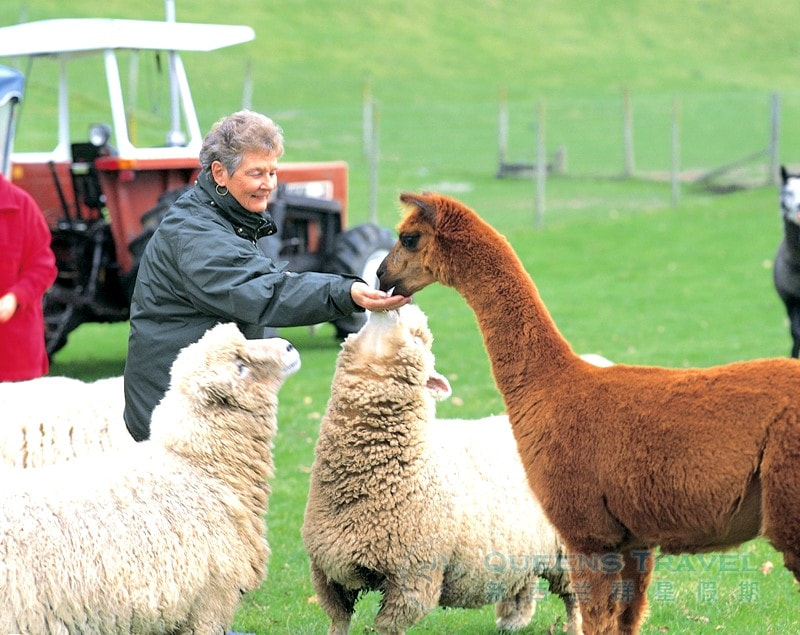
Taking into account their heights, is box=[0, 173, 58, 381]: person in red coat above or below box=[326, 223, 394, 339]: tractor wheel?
above

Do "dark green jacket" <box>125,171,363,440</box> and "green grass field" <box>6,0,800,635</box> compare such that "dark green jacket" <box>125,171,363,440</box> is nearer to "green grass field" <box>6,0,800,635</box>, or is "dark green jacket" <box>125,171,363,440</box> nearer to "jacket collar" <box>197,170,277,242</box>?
"jacket collar" <box>197,170,277,242</box>

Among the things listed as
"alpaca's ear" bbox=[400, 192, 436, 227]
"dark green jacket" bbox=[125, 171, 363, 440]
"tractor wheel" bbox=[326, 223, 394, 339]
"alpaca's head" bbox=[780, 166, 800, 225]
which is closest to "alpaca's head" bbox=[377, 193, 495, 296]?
"alpaca's ear" bbox=[400, 192, 436, 227]

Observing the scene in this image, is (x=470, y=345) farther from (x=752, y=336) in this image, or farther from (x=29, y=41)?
(x=29, y=41)

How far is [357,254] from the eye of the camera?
1190cm

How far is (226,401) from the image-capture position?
3.98 meters

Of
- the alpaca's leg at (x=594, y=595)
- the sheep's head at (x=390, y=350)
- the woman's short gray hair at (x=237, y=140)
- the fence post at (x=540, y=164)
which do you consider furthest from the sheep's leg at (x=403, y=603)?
the fence post at (x=540, y=164)

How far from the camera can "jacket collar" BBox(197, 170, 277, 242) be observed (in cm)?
403

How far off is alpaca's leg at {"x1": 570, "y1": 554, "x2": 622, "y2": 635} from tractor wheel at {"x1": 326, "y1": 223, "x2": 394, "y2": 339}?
7.80 metres

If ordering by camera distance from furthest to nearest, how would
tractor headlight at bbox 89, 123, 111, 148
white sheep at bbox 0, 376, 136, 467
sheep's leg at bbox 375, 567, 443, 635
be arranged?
tractor headlight at bbox 89, 123, 111, 148
white sheep at bbox 0, 376, 136, 467
sheep's leg at bbox 375, 567, 443, 635

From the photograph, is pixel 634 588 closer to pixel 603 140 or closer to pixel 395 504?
pixel 395 504

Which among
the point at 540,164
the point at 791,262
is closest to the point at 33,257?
the point at 791,262

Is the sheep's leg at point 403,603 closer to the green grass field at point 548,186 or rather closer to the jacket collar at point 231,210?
the green grass field at point 548,186

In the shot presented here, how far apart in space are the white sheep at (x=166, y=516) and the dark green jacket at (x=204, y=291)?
0.14 metres

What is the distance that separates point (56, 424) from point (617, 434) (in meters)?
2.71
